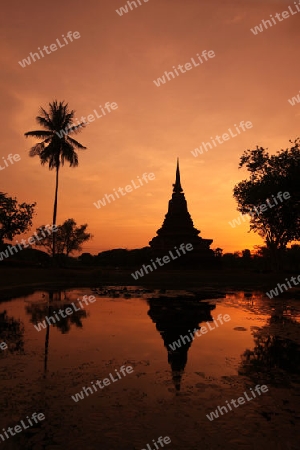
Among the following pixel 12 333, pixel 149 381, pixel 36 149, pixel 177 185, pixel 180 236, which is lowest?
pixel 149 381

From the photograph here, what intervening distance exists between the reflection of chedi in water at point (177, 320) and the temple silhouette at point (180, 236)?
21.5 m

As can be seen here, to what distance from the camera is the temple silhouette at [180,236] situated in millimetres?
40312

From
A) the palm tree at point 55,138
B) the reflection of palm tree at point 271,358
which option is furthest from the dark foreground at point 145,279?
the reflection of palm tree at point 271,358

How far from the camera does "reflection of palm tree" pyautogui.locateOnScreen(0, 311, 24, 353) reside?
8.85 m

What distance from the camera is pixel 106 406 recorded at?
17.5 feet

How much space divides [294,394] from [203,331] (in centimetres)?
531

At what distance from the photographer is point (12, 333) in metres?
10.3

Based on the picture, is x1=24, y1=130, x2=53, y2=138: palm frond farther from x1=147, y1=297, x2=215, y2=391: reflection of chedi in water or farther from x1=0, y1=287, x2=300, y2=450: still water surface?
x1=0, y1=287, x2=300, y2=450: still water surface

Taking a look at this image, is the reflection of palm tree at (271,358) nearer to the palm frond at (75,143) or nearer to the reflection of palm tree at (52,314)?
the reflection of palm tree at (52,314)

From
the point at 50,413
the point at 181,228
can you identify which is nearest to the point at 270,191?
the point at 181,228

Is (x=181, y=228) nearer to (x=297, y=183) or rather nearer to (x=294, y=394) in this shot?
(x=297, y=183)

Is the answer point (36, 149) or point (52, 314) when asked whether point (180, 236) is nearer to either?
point (36, 149)

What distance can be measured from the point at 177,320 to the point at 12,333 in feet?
18.3

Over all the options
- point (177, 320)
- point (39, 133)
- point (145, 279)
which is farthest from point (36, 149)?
point (177, 320)
